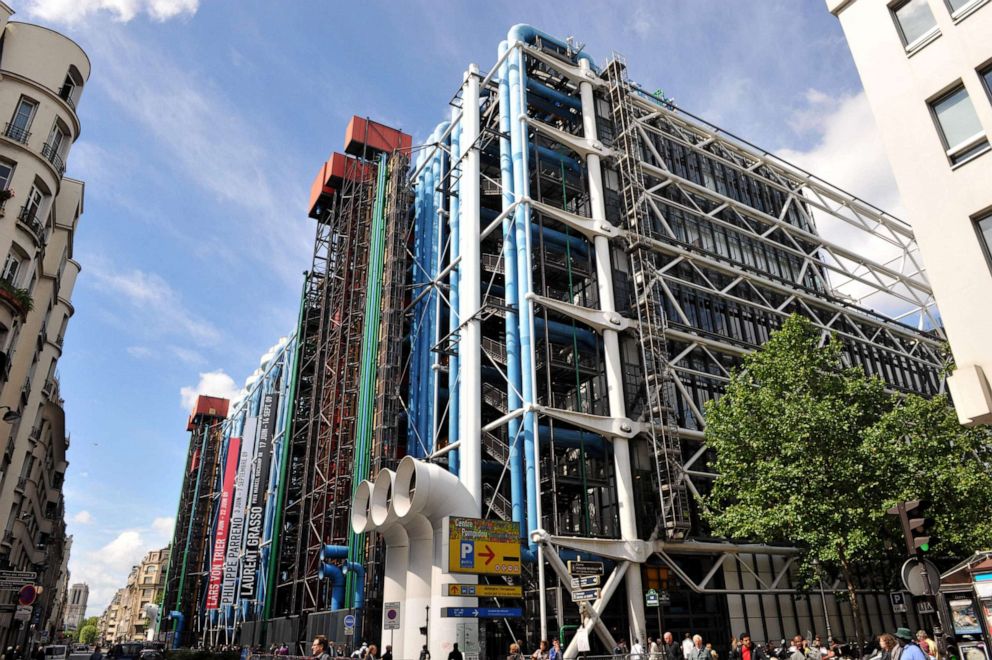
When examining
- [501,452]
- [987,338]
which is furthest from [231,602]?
[987,338]

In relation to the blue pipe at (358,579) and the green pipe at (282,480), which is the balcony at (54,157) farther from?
the green pipe at (282,480)

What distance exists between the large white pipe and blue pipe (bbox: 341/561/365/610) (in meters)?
8.36

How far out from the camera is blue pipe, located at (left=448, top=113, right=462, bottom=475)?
116 feet

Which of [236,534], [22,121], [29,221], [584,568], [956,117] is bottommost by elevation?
[584,568]

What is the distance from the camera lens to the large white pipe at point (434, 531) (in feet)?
84.1

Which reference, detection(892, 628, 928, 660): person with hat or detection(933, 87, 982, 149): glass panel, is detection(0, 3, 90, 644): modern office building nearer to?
detection(892, 628, 928, 660): person with hat

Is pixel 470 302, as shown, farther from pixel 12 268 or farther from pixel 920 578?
pixel 920 578

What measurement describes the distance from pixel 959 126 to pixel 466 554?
810 inches

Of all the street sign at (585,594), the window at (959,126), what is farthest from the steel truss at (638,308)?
the window at (959,126)

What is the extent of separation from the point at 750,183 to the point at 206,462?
229 ft

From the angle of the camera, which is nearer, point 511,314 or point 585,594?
point 585,594

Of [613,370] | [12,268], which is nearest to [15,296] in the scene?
[12,268]

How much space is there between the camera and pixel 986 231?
13.7m

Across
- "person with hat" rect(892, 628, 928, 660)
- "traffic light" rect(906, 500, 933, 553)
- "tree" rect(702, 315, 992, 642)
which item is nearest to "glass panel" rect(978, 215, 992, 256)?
"traffic light" rect(906, 500, 933, 553)
